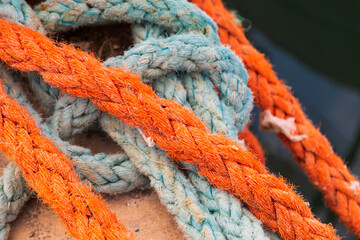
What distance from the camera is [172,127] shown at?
32.0 inches

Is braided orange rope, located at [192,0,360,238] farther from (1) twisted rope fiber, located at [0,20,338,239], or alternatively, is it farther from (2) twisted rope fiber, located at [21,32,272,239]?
(1) twisted rope fiber, located at [0,20,338,239]

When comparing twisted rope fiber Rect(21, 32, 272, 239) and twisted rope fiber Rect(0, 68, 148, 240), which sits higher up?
twisted rope fiber Rect(21, 32, 272, 239)

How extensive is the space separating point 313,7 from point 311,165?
736mm

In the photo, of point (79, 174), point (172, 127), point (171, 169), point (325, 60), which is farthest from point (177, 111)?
point (325, 60)

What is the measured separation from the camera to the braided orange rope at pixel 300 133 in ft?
3.78

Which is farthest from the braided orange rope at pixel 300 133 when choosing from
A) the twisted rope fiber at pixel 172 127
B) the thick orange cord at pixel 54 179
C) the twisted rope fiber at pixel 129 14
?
the thick orange cord at pixel 54 179

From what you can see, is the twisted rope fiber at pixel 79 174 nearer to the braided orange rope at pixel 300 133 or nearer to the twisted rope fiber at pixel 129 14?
the twisted rope fiber at pixel 129 14

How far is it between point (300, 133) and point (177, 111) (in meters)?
0.52

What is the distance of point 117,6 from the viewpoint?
1.00m

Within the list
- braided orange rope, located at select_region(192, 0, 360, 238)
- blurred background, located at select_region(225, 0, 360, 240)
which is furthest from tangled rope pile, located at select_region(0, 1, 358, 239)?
blurred background, located at select_region(225, 0, 360, 240)

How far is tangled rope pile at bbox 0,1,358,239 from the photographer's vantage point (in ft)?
2.64

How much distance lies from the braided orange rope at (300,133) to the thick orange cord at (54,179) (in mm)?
594

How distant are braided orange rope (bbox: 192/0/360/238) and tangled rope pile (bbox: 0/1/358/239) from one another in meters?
0.18

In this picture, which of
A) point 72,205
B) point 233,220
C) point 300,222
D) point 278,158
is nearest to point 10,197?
point 72,205
